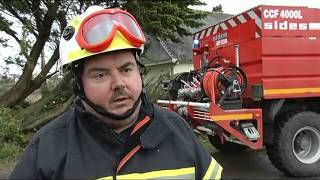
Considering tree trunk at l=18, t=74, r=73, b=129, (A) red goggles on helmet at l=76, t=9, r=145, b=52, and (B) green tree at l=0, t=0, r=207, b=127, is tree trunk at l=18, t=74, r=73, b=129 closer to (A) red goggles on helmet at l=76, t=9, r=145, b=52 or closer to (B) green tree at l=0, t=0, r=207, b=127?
(B) green tree at l=0, t=0, r=207, b=127

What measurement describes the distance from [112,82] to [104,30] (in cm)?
21

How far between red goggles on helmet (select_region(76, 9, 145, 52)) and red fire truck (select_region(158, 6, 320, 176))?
5.01 metres

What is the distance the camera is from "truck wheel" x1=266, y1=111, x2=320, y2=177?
24.5ft

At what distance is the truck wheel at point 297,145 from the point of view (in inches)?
295

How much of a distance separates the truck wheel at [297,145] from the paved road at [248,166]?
25 centimetres

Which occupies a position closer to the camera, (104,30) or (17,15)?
(104,30)

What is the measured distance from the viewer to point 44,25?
1254 centimetres

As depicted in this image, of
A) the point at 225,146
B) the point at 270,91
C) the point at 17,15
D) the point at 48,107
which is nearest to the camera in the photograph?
the point at 270,91

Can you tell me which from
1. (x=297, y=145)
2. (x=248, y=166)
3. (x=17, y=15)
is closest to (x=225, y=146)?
(x=248, y=166)

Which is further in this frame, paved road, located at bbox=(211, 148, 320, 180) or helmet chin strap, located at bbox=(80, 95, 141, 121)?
paved road, located at bbox=(211, 148, 320, 180)

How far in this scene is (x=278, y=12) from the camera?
289 inches

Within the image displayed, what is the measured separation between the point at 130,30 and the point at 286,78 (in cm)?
575

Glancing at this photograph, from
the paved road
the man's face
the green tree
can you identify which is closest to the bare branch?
the green tree

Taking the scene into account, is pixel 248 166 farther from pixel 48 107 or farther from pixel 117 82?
pixel 117 82
